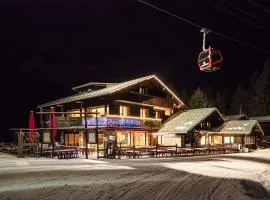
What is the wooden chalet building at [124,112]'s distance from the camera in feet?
123

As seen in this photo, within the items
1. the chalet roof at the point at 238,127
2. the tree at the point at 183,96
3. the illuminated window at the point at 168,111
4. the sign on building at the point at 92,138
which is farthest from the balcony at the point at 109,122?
the tree at the point at 183,96

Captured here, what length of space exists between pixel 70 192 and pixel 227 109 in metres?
95.6

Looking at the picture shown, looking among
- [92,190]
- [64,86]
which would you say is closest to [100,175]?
[92,190]

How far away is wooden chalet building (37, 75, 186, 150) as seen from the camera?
37.4 metres

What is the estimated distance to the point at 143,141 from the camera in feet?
136

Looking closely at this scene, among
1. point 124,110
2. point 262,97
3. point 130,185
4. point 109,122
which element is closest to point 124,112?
point 124,110

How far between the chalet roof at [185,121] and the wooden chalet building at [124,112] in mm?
1500

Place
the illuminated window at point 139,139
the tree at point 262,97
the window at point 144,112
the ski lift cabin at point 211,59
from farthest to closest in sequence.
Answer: the tree at point 262,97 < the window at point 144,112 < the illuminated window at point 139,139 < the ski lift cabin at point 211,59

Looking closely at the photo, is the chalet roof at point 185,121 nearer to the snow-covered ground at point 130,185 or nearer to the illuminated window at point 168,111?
the illuminated window at point 168,111

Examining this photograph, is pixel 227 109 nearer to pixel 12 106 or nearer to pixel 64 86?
pixel 64 86

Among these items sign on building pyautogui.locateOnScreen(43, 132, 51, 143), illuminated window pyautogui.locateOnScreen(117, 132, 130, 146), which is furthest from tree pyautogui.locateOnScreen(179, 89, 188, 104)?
sign on building pyautogui.locateOnScreen(43, 132, 51, 143)

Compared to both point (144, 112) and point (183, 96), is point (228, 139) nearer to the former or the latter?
point (144, 112)

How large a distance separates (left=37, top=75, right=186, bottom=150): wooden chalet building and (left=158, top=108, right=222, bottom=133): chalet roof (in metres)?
1.50

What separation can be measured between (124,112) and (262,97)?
167 feet
